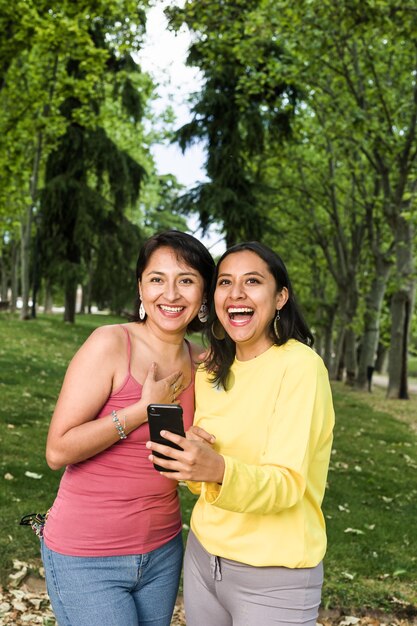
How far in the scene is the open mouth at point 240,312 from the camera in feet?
8.74

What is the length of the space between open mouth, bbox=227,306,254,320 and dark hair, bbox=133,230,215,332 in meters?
0.32

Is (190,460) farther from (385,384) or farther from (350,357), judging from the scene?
(385,384)

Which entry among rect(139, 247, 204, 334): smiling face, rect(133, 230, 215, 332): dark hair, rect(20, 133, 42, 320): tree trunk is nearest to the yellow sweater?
rect(139, 247, 204, 334): smiling face

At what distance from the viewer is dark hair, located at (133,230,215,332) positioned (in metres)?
2.90

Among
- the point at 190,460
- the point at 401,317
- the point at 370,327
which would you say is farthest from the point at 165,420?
the point at 370,327

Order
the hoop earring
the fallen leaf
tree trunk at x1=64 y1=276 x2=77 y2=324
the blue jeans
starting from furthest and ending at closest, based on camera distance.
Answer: tree trunk at x1=64 y1=276 x2=77 y2=324 → the fallen leaf → the hoop earring → the blue jeans

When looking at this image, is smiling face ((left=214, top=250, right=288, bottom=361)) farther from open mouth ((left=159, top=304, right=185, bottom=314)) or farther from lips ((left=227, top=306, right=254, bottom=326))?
open mouth ((left=159, top=304, right=185, bottom=314))

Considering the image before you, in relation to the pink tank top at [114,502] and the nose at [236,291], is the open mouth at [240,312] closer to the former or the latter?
the nose at [236,291]

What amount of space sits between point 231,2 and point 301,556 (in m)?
17.1

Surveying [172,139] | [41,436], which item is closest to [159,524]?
[41,436]

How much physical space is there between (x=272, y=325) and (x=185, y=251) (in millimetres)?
499

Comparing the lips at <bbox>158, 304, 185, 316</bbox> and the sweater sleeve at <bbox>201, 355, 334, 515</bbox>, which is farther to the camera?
the lips at <bbox>158, 304, 185, 316</bbox>

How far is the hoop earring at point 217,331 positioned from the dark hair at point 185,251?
16 centimetres

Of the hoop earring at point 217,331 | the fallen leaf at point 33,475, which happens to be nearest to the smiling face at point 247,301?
the hoop earring at point 217,331
